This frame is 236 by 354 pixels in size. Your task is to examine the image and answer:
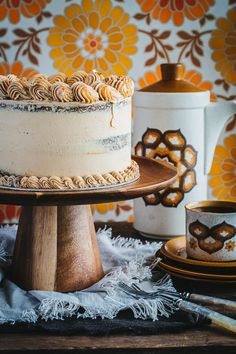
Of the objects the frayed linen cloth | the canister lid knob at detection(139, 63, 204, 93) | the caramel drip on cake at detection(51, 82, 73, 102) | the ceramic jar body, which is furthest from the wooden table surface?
the canister lid knob at detection(139, 63, 204, 93)

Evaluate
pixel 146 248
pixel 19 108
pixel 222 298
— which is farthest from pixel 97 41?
pixel 222 298

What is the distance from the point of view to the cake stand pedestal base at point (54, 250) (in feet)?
3.63

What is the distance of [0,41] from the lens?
1.95 metres

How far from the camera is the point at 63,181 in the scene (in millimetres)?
1046

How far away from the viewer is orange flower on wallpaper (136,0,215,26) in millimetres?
1937

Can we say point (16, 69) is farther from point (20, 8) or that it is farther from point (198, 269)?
point (198, 269)

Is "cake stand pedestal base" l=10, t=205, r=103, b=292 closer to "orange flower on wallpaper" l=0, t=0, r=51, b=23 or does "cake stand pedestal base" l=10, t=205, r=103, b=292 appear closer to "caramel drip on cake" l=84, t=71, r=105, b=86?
"caramel drip on cake" l=84, t=71, r=105, b=86

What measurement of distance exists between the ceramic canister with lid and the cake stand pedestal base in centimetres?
36

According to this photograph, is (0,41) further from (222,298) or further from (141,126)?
(222,298)

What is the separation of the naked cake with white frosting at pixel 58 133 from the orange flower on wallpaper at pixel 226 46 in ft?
3.14

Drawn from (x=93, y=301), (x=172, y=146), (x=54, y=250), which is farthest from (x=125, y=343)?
(x=172, y=146)

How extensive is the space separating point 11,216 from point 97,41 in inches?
24.4

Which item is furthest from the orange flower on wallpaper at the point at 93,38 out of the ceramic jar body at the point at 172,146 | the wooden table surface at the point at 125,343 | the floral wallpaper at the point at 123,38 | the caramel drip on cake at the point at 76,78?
the wooden table surface at the point at 125,343

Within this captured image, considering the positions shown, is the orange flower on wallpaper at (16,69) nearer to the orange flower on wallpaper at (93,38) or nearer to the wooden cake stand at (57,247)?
the orange flower on wallpaper at (93,38)
